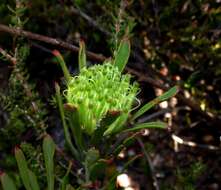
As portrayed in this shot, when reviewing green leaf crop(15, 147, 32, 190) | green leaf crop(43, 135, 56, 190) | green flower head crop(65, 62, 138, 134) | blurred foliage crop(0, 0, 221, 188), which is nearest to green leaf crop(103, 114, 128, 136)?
green flower head crop(65, 62, 138, 134)

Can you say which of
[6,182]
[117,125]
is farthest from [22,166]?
[117,125]

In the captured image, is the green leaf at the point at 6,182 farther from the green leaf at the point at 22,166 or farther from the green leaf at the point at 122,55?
the green leaf at the point at 122,55

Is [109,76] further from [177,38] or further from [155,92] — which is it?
[155,92]

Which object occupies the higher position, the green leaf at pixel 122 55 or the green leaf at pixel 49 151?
the green leaf at pixel 122 55

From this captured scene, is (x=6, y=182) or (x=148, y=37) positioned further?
(x=148, y=37)

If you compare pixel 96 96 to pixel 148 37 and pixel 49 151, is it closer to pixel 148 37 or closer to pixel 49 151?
pixel 49 151

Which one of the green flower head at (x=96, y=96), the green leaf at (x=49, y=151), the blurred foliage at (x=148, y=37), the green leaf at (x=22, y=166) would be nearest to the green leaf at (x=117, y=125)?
the green flower head at (x=96, y=96)
